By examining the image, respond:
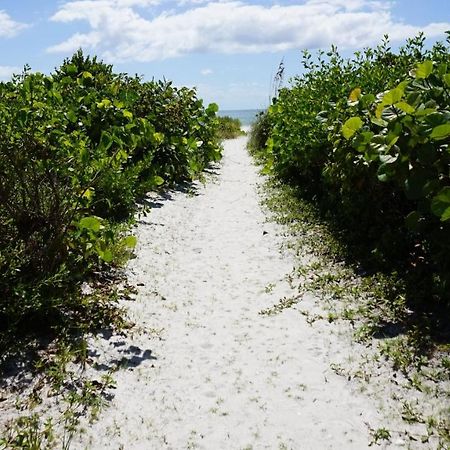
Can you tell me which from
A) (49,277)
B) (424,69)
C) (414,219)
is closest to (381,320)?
(414,219)

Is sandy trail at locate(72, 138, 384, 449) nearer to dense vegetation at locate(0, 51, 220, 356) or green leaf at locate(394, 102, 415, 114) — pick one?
dense vegetation at locate(0, 51, 220, 356)

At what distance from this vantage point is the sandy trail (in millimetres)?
3123

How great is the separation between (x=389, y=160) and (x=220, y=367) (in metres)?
2.15

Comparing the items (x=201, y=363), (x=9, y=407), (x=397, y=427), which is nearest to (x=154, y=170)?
(x=201, y=363)

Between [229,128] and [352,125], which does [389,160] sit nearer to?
[352,125]

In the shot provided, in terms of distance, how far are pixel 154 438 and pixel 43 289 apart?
166cm

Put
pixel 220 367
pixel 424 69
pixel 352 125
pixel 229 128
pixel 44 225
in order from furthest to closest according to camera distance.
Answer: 1. pixel 229 128
2. pixel 352 125
3. pixel 44 225
4. pixel 220 367
5. pixel 424 69

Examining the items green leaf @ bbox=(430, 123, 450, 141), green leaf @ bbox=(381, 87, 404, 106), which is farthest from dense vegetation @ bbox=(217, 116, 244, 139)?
green leaf @ bbox=(430, 123, 450, 141)

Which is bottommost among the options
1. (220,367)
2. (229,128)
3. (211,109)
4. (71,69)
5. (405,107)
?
(220,367)

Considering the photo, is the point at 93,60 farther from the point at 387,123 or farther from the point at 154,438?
the point at 154,438

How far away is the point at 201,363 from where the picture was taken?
4008 millimetres

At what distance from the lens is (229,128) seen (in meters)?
28.4

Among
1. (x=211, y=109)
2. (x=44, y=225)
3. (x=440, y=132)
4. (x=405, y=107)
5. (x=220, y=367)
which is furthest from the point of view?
(x=211, y=109)

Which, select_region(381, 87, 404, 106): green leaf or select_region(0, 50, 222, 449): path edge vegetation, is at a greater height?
select_region(381, 87, 404, 106): green leaf
